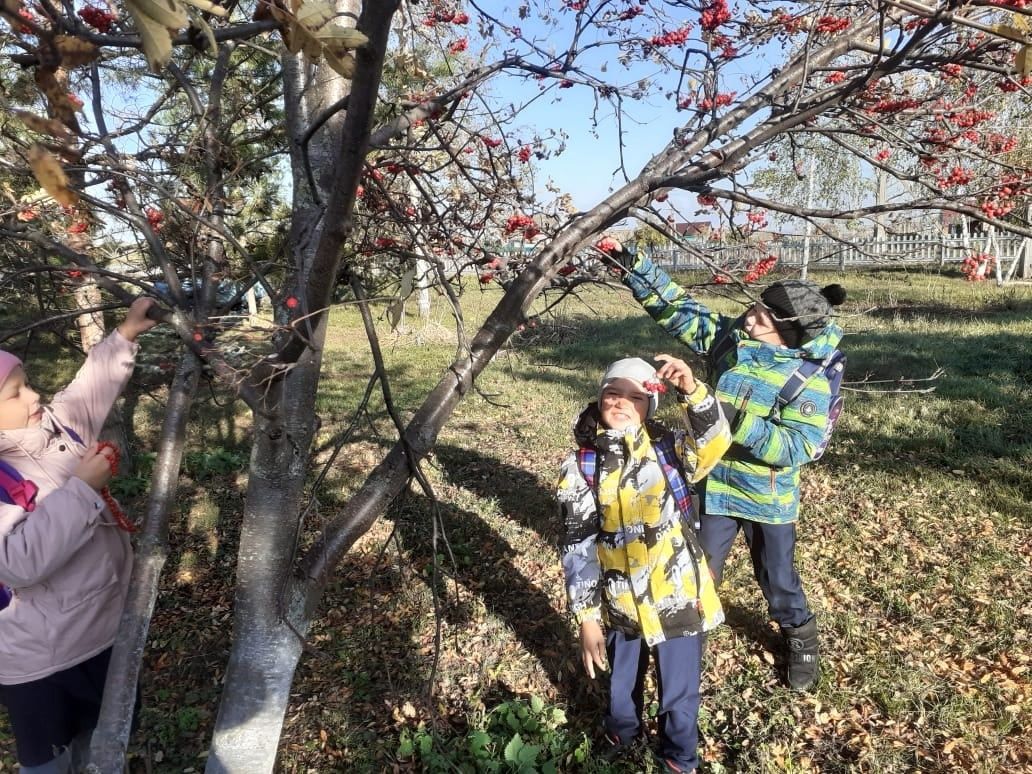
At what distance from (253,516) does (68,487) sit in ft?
1.61

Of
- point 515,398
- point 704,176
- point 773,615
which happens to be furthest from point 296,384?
point 515,398

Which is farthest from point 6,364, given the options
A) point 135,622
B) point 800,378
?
point 800,378

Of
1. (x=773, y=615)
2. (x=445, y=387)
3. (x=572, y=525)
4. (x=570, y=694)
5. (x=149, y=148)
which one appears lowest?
(x=570, y=694)

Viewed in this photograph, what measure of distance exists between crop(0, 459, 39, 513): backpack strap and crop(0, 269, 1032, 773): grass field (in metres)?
0.93

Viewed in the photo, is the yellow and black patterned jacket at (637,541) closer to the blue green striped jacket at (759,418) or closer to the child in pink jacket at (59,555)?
the blue green striped jacket at (759,418)

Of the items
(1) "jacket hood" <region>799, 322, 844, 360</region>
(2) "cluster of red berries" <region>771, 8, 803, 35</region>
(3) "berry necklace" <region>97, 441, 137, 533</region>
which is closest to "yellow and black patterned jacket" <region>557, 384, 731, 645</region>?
(1) "jacket hood" <region>799, 322, 844, 360</region>

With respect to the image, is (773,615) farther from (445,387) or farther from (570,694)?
(445,387)

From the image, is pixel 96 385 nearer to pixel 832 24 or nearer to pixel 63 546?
pixel 63 546

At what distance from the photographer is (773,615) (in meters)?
2.82

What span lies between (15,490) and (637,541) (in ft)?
6.18

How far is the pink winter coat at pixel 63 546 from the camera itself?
170 cm

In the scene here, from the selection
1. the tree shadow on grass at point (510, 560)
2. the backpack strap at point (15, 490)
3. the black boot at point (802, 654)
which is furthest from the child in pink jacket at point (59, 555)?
the black boot at point (802, 654)

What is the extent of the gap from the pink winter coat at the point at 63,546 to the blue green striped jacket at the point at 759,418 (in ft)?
6.15

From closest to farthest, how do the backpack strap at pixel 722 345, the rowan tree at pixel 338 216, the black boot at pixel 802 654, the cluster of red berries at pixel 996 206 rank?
1. the rowan tree at pixel 338 216
2. the cluster of red berries at pixel 996 206
3. the backpack strap at pixel 722 345
4. the black boot at pixel 802 654
